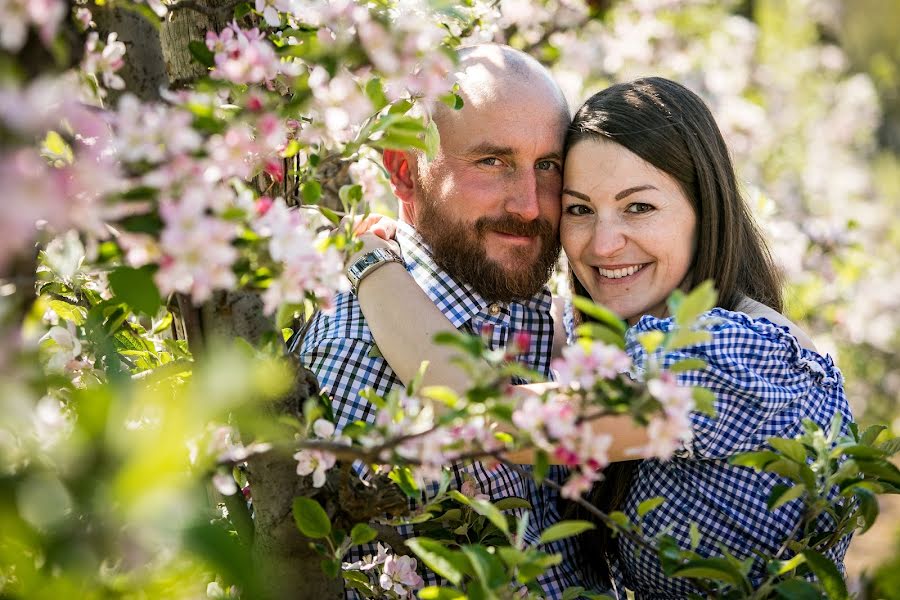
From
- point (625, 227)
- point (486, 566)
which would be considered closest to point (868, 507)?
point (486, 566)

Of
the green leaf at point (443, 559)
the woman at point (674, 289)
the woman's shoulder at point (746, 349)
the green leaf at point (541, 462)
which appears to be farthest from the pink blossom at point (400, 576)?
the green leaf at point (541, 462)

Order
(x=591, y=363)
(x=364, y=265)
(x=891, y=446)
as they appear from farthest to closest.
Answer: (x=364, y=265), (x=891, y=446), (x=591, y=363)

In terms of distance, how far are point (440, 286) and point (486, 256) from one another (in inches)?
5.9

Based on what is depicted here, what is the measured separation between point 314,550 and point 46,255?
68cm

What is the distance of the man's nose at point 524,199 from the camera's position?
2.34 metres

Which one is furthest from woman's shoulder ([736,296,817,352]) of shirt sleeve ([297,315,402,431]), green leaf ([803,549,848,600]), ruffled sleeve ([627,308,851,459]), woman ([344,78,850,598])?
shirt sleeve ([297,315,402,431])

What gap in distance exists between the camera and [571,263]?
2.45 metres

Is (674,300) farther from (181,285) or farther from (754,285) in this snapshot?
(754,285)

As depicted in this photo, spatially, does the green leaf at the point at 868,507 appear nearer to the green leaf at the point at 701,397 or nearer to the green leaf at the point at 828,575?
the green leaf at the point at 828,575

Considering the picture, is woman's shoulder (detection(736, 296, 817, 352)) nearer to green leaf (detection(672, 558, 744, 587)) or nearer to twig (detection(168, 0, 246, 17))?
green leaf (detection(672, 558, 744, 587))

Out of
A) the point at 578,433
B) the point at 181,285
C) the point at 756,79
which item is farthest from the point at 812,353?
the point at 756,79

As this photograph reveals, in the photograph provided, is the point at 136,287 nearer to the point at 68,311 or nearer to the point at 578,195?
the point at 68,311

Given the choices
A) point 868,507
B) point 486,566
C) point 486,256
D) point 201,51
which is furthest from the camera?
point 486,256

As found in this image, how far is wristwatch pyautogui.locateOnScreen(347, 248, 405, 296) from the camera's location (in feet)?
7.04
